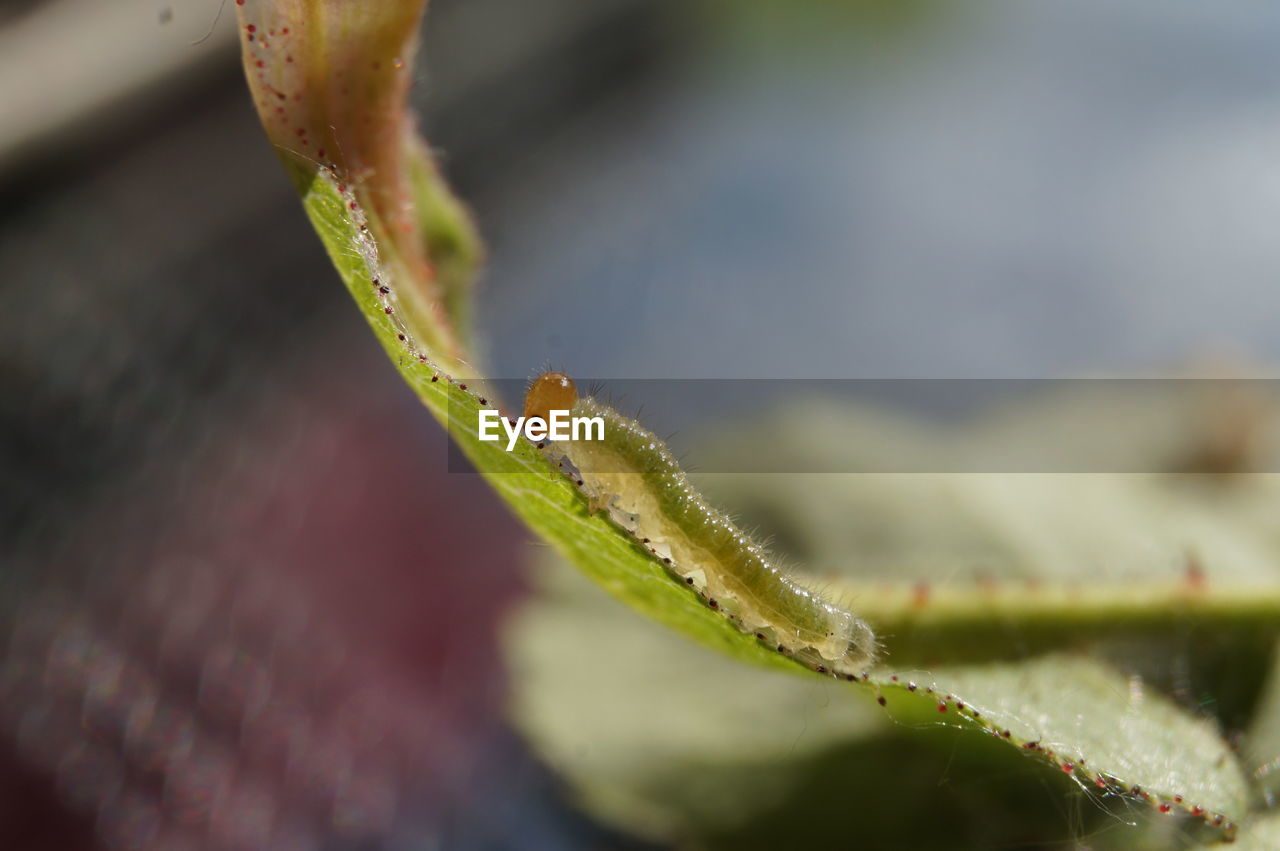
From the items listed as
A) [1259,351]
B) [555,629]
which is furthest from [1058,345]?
[555,629]

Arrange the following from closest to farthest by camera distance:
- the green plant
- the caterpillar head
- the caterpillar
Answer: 1. the green plant
2. the caterpillar
3. the caterpillar head

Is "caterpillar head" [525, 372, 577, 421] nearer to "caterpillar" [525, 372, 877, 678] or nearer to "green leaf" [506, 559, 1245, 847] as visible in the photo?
"caterpillar" [525, 372, 877, 678]

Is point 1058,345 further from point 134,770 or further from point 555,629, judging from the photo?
point 134,770

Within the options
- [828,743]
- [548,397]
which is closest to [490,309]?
[548,397]

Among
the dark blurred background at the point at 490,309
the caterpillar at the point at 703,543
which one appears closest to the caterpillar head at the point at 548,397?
the caterpillar at the point at 703,543

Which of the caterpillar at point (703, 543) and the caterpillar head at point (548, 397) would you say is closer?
the caterpillar at point (703, 543)

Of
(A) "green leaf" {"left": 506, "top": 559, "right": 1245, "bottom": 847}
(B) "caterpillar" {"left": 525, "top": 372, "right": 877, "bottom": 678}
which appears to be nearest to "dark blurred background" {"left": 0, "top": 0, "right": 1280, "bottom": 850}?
(A) "green leaf" {"left": 506, "top": 559, "right": 1245, "bottom": 847}

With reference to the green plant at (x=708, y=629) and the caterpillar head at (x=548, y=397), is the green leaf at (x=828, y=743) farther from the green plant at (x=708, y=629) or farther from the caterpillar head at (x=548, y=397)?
the caterpillar head at (x=548, y=397)
